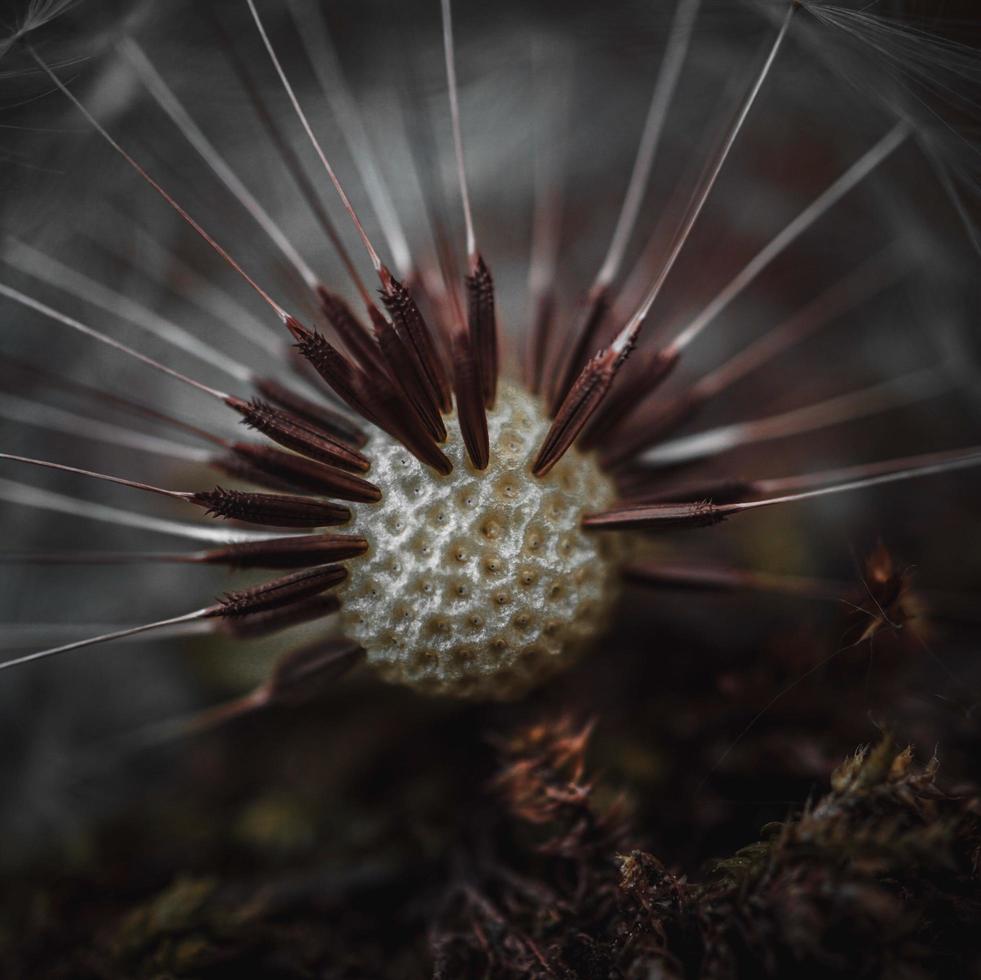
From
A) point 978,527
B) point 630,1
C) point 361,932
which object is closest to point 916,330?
point 978,527

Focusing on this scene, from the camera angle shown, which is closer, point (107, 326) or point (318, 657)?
point (318, 657)

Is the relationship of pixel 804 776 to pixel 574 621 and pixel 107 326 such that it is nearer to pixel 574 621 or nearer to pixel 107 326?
pixel 574 621

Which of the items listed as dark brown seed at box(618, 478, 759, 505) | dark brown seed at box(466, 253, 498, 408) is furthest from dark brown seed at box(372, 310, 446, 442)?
dark brown seed at box(618, 478, 759, 505)

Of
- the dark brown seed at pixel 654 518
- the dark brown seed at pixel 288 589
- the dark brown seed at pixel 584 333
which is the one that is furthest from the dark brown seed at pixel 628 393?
the dark brown seed at pixel 288 589

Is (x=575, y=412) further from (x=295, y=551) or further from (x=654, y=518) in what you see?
(x=295, y=551)

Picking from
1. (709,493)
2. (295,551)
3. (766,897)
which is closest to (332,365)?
(295,551)
